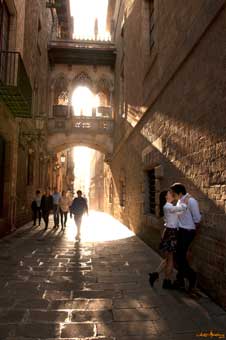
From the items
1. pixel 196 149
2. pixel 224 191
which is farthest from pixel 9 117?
pixel 224 191

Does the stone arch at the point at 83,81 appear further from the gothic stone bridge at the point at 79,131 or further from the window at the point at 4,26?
the window at the point at 4,26

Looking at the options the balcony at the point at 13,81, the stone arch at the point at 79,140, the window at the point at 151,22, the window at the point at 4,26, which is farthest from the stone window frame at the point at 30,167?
the window at the point at 151,22

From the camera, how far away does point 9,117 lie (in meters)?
9.56

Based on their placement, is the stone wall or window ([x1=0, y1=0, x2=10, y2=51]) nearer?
window ([x1=0, y1=0, x2=10, y2=51])

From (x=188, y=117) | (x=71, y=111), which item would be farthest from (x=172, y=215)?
(x=71, y=111)

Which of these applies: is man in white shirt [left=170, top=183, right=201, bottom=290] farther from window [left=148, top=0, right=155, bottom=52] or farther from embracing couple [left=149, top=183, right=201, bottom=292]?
window [left=148, top=0, right=155, bottom=52]

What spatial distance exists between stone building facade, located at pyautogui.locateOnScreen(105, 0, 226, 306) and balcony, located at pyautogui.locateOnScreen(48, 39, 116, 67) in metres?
10.5

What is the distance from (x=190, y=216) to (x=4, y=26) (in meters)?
8.35

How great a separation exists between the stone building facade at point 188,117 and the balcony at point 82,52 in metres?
10.5

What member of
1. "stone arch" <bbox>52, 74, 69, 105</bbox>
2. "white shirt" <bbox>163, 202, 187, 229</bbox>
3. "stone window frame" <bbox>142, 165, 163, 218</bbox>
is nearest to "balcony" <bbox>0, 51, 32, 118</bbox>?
"stone window frame" <bbox>142, 165, 163, 218</bbox>

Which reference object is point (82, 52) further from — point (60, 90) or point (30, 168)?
point (30, 168)

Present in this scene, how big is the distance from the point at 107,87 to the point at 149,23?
433 inches

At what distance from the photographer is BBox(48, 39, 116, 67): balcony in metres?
19.0

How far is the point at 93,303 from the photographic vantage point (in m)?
3.74
